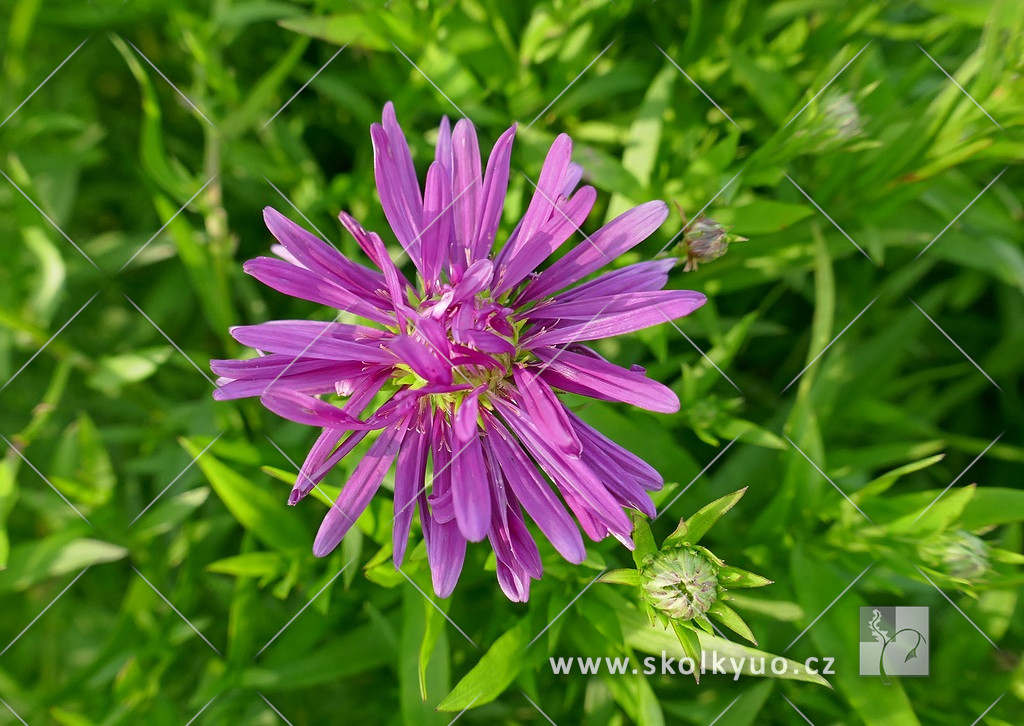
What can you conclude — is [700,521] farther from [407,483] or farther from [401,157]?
[401,157]

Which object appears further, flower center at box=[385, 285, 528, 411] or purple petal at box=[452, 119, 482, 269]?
purple petal at box=[452, 119, 482, 269]

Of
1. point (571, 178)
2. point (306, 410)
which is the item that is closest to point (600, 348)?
point (571, 178)

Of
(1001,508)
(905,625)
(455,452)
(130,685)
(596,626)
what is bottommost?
(905,625)

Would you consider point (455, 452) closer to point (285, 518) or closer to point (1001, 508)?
point (285, 518)

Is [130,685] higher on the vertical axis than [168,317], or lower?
lower

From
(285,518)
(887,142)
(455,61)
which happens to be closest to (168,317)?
(285,518)

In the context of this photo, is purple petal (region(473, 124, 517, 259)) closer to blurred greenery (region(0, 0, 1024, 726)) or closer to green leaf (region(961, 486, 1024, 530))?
blurred greenery (region(0, 0, 1024, 726))

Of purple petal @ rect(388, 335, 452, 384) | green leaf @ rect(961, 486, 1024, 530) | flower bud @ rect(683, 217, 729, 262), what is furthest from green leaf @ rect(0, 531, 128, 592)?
green leaf @ rect(961, 486, 1024, 530)

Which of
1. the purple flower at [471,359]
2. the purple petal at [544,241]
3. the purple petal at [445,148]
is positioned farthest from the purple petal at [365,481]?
the purple petal at [445,148]
